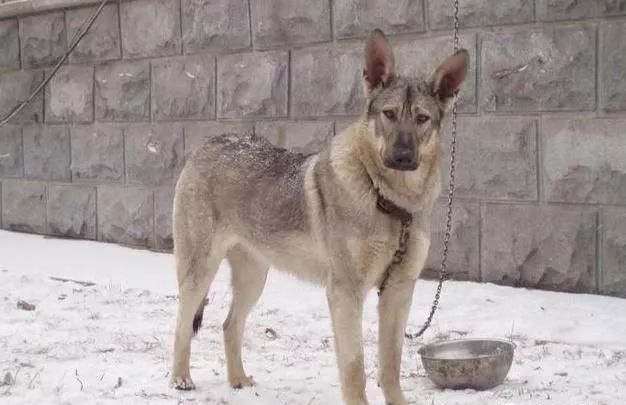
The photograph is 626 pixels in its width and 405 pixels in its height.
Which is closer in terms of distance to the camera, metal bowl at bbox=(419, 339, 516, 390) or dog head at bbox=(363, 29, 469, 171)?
dog head at bbox=(363, 29, 469, 171)

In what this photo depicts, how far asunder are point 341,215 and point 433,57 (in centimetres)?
332

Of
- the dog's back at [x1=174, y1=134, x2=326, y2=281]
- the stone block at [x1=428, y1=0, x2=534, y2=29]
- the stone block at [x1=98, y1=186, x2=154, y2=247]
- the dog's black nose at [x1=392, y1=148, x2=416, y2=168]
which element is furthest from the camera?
the stone block at [x1=98, y1=186, x2=154, y2=247]

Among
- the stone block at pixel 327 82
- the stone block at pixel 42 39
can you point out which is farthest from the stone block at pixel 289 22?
the stone block at pixel 42 39

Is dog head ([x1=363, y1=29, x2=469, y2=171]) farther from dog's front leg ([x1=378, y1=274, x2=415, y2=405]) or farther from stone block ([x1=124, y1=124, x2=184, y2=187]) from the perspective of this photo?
stone block ([x1=124, y1=124, x2=184, y2=187])

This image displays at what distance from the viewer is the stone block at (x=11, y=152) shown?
11.1 m

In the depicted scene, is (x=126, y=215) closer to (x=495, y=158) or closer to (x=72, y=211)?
(x=72, y=211)

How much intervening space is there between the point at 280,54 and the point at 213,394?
4279 mm

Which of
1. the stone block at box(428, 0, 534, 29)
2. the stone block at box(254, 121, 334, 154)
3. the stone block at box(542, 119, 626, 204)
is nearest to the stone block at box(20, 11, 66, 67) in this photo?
the stone block at box(254, 121, 334, 154)

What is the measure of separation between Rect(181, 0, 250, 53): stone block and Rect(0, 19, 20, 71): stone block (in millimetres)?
2847

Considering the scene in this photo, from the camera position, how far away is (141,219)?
978 cm

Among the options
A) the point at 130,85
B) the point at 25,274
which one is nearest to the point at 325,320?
the point at 25,274

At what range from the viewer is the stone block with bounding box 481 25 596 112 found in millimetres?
6922

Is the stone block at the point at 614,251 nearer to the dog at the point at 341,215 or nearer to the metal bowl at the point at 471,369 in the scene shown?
the metal bowl at the point at 471,369

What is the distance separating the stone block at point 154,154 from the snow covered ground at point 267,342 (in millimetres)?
1246
